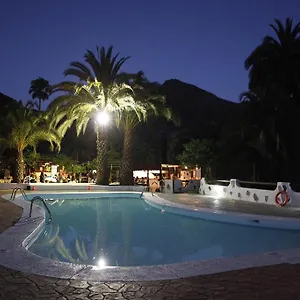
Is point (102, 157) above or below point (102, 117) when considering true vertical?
below

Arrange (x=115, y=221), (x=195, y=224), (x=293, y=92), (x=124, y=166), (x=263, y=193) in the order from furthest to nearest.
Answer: (x=293, y=92)
(x=124, y=166)
(x=263, y=193)
(x=115, y=221)
(x=195, y=224)

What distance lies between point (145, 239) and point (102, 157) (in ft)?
45.3

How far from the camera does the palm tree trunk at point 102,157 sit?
2197cm

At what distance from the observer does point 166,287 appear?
3.97 meters

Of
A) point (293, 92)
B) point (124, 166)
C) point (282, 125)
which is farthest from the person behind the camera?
point (293, 92)

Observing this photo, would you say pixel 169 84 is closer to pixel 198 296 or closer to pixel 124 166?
pixel 124 166

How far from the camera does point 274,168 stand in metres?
27.8

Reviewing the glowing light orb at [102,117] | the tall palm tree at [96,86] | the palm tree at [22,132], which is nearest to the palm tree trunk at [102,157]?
the glowing light orb at [102,117]

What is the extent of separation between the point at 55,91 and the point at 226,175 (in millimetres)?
16689

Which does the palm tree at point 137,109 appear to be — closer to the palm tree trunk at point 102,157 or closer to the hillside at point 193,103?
the palm tree trunk at point 102,157

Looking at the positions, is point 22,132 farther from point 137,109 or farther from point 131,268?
point 131,268

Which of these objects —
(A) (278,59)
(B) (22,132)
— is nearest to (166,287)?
(B) (22,132)

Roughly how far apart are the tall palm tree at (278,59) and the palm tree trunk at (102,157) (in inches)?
577

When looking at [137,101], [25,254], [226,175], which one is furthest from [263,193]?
[226,175]
